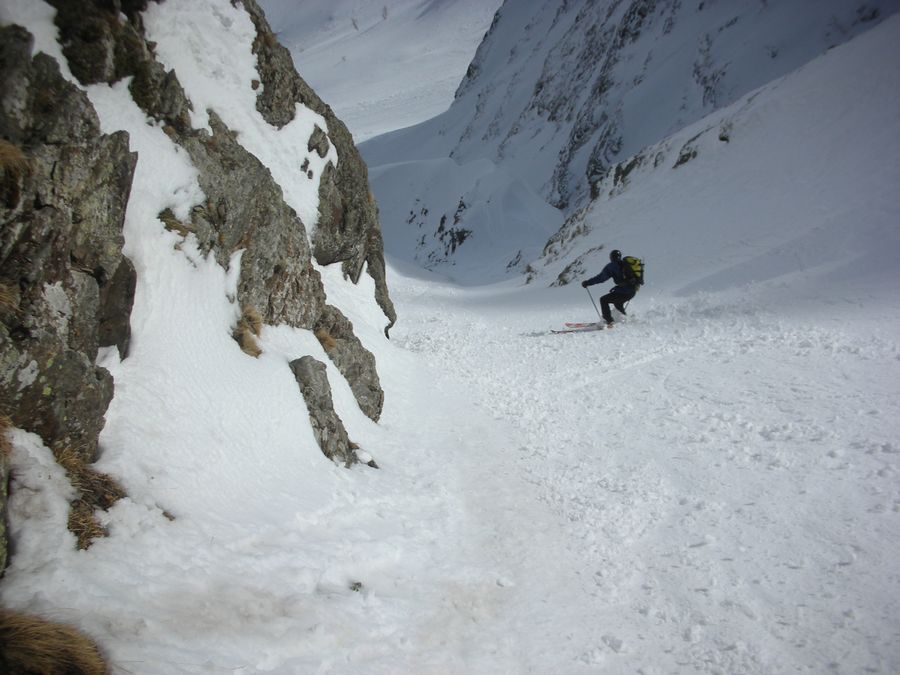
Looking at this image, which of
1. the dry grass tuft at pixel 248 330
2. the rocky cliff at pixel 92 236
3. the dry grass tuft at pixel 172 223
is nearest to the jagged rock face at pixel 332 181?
the rocky cliff at pixel 92 236

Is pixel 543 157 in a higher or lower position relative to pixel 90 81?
higher

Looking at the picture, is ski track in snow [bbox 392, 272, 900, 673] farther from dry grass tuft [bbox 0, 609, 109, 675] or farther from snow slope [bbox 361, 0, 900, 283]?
snow slope [bbox 361, 0, 900, 283]

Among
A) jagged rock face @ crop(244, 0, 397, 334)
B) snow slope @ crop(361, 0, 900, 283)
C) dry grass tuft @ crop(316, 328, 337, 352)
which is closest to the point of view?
dry grass tuft @ crop(316, 328, 337, 352)

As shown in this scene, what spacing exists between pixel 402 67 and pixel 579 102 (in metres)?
123

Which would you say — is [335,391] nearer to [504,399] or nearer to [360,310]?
[504,399]

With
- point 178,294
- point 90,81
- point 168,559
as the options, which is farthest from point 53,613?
point 90,81

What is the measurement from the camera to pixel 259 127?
11.9m

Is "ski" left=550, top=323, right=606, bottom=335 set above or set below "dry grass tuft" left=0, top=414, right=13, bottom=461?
above

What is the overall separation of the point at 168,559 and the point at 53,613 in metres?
1.02

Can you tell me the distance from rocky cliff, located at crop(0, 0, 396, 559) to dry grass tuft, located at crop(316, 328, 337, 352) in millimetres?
37

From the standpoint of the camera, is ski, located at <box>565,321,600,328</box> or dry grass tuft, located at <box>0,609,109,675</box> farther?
ski, located at <box>565,321,600,328</box>

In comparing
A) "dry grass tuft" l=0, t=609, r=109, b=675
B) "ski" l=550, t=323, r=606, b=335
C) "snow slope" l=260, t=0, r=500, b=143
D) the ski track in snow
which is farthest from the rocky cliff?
"snow slope" l=260, t=0, r=500, b=143

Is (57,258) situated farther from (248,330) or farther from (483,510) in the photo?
(483,510)

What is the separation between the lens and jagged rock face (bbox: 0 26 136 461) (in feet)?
14.6
